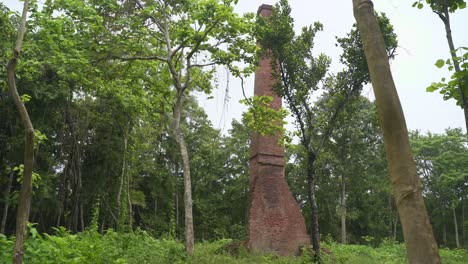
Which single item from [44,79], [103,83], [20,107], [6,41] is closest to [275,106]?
[103,83]

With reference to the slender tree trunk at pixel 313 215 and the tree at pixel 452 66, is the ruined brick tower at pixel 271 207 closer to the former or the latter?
the slender tree trunk at pixel 313 215

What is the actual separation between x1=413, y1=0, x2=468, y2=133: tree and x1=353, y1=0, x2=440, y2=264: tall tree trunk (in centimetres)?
144

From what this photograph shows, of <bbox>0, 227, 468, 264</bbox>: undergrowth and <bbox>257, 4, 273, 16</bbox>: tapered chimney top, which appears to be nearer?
<bbox>0, 227, 468, 264</bbox>: undergrowth

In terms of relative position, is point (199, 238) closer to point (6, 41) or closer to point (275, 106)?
point (275, 106)

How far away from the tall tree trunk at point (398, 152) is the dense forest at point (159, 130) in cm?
8

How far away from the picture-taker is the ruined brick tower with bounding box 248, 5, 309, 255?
13656mm

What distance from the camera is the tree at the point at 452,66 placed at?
10.4ft

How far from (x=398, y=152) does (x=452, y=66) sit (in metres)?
2.04

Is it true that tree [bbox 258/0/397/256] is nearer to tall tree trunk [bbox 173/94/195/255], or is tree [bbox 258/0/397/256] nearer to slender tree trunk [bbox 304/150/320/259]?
slender tree trunk [bbox 304/150/320/259]

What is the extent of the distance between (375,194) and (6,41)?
26.6 meters

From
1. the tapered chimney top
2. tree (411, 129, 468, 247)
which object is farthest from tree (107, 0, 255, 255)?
tree (411, 129, 468, 247)

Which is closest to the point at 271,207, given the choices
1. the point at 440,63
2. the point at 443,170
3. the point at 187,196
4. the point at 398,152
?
the point at 187,196

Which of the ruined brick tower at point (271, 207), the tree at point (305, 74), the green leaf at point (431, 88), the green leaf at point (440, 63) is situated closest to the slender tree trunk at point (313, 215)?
the tree at point (305, 74)

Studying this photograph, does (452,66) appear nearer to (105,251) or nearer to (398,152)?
(398,152)
